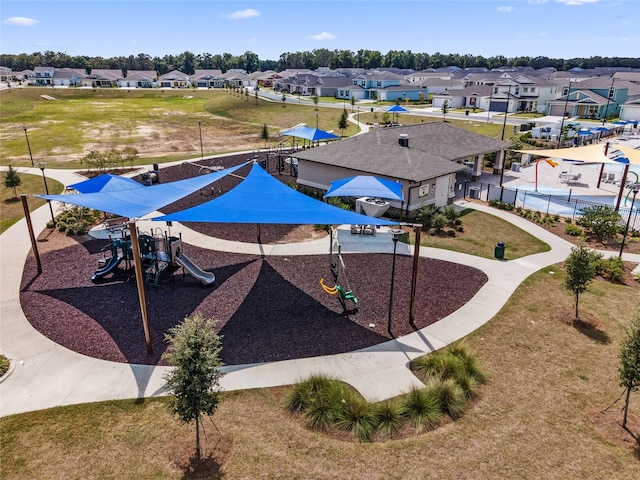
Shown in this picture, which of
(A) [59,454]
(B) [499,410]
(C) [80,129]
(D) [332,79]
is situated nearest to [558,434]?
(B) [499,410]

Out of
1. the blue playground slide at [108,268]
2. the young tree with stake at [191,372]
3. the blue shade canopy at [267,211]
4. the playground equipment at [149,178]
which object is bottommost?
the blue playground slide at [108,268]

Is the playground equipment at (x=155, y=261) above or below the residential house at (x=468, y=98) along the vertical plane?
below

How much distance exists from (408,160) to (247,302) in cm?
1496

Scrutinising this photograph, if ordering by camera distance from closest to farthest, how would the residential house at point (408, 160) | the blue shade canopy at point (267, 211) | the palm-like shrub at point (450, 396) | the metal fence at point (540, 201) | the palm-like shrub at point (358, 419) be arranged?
the palm-like shrub at point (358, 419), the palm-like shrub at point (450, 396), the blue shade canopy at point (267, 211), the residential house at point (408, 160), the metal fence at point (540, 201)

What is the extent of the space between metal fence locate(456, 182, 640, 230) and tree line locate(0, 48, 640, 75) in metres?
137

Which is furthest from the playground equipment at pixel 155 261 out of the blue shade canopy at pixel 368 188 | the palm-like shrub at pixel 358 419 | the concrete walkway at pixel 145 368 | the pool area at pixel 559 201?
the pool area at pixel 559 201

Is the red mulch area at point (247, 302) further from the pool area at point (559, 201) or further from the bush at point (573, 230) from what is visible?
the pool area at point (559, 201)

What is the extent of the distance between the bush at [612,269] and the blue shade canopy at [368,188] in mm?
9037

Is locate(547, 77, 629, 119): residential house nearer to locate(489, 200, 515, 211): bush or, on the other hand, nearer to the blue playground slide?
locate(489, 200, 515, 211): bush

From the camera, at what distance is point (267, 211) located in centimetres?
1424

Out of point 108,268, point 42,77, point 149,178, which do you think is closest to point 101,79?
point 42,77

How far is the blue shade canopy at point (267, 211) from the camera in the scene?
13500mm

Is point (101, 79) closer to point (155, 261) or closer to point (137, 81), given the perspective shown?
point (137, 81)

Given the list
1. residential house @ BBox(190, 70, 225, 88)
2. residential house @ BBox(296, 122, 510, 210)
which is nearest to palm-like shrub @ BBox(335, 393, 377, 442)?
residential house @ BBox(296, 122, 510, 210)
